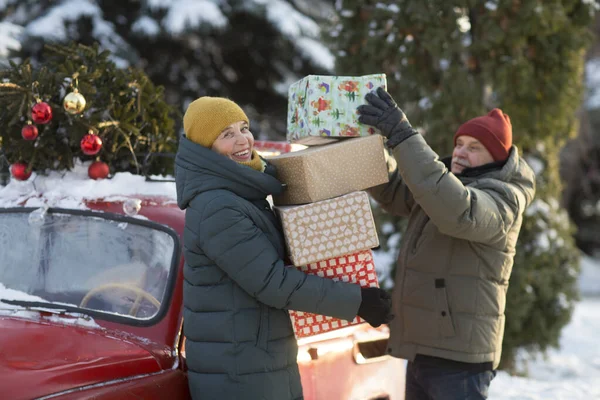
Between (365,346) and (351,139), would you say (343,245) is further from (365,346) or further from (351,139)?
(365,346)

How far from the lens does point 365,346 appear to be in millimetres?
3799

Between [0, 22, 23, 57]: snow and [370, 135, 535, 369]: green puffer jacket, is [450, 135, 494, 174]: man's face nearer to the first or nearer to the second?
[370, 135, 535, 369]: green puffer jacket

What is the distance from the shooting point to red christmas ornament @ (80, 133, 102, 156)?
348 cm

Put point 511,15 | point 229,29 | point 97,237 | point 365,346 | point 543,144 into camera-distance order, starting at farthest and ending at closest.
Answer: point 229,29, point 543,144, point 511,15, point 365,346, point 97,237

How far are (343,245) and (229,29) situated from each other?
9.83m

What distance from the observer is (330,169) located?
2.85 meters

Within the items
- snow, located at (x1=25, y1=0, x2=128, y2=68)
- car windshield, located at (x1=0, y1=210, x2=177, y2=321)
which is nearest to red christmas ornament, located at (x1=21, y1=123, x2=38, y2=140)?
car windshield, located at (x1=0, y1=210, x2=177, y2=321)

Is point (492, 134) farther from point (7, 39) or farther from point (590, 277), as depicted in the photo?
point (590, 277)

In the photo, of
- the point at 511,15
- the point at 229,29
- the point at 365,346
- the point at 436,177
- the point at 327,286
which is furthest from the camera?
the point at 229,29

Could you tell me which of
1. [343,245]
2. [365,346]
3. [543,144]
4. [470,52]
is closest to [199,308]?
[343,245]

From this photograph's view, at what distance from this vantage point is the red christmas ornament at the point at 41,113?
3486 millimetres

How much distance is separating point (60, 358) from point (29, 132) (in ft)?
4.57

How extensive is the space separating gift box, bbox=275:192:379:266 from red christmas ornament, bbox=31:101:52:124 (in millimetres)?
1376

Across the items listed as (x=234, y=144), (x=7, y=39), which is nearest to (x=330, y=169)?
(x=234, y=144)
